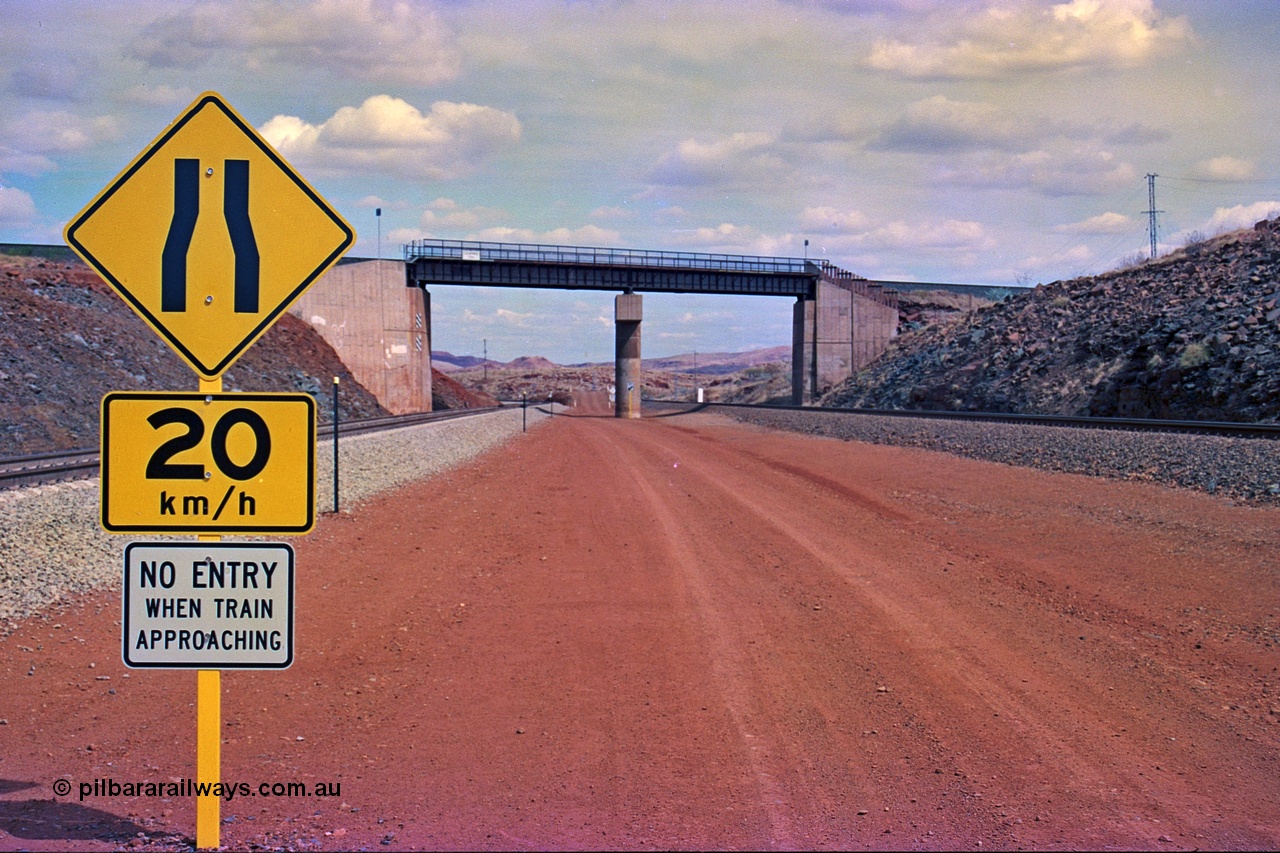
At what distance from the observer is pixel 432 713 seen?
22.0ft

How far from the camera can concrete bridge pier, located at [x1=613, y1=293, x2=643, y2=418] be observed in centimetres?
7031

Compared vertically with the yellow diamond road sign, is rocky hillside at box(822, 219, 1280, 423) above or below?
above

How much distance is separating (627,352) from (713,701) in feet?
217

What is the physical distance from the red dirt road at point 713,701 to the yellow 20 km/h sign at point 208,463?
1705mm

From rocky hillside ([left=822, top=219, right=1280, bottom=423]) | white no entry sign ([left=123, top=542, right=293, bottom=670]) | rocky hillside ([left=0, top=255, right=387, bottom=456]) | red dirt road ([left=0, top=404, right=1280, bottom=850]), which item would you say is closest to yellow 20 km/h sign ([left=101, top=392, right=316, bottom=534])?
white no entry sign ([left=123, top=542, right=293, bottom=670])

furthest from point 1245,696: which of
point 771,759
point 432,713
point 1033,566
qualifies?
point 432,713

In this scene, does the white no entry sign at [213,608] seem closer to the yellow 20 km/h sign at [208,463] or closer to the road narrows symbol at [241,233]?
the yellow 20 km/h sign at [208,463]

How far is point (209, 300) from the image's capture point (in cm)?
411

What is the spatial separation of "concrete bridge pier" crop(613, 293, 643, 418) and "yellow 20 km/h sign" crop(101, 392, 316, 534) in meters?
66.5

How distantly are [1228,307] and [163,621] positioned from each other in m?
36.3

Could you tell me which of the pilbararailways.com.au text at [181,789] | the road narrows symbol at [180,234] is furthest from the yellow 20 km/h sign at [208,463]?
the pilbararailways.com.au text at [181,789]

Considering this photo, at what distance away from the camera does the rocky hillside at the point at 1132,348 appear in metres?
29.7

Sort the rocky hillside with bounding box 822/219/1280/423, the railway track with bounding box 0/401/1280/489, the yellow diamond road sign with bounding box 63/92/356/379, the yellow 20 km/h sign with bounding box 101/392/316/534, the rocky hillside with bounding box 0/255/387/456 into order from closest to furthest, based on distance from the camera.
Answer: the yellow 20 km/h sign with bounding box 101/392/316/534
the yellow diamond road sign with bounding box 63/92/356/379
the railway track with bounding box 0/401/1280/489
the rocky hillside with bounding box 0/255/387/456
the rocky hillside with bounding box 822/219/1280/423

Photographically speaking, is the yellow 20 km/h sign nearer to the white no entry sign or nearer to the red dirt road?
the white no entry sign
